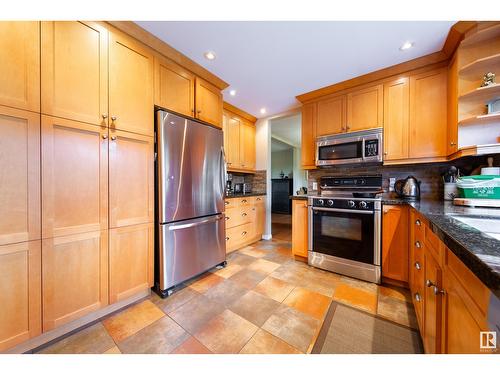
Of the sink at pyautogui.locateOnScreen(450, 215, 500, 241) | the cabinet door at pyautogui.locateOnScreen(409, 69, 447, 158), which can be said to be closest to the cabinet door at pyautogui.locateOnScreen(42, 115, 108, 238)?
the sink at pyautogui.locateOnScreen(450, 215, 500, 241)

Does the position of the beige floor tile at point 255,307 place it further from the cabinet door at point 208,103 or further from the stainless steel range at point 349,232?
the cabinet door at point 208,103

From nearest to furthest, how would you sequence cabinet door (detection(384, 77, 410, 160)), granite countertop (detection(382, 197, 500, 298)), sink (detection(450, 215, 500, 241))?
granite countertop (detection(382, 197, 500, 298))
sink (detection(450, 215, 500, 241))
cabinet door (detection(384, 77, 410, 160))

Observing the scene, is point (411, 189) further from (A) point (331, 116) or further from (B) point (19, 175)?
(B) point (19, 175)

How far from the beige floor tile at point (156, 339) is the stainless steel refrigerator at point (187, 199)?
381mm

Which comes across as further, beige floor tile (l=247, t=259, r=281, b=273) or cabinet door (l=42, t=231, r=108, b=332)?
beige floor tile (l=247, t=259, r=281, b=273)

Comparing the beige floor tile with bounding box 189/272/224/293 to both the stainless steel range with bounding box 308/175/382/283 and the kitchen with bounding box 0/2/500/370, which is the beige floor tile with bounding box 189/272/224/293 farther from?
the stainless steel range with bounding box 308/175/382/283

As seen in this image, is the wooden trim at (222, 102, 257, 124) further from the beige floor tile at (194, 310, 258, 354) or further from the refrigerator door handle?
the beige floor tile at (194, 310, 258, 354)

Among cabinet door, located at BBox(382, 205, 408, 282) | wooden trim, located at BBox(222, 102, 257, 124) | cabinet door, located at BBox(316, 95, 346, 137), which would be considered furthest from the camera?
wooden trim, located at BBox(222, 102, 257, 124)

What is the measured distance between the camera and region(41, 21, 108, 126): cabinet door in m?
1.15

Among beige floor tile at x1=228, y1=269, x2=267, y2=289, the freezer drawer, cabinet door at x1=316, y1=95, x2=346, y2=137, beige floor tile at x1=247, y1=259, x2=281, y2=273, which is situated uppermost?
cabinet door at x1=316, y1=95, x2=346, y2=137

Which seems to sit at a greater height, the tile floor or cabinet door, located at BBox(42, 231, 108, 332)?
cabinet door, located at BBox(42, 231, 108, 332)

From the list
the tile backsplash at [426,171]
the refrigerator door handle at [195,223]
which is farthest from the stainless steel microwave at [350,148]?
the refrigerator door handle at [195,223]

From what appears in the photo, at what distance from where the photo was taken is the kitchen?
103 cm

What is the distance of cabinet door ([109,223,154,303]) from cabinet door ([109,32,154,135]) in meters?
0.87
